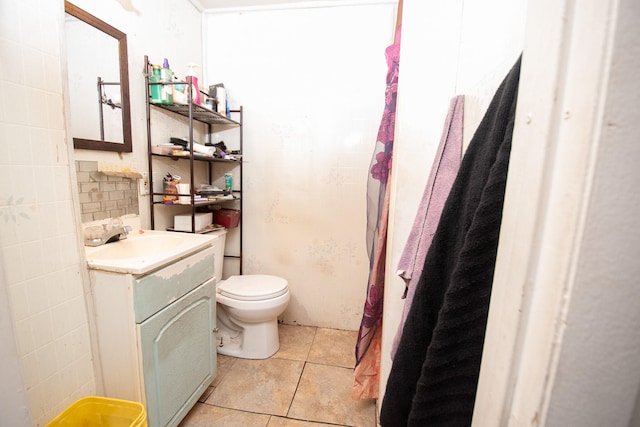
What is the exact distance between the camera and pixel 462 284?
385 millimetres

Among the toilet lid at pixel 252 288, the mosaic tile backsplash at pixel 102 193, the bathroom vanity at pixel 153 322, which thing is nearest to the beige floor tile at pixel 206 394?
the bathroom vanity at pixel 153 322

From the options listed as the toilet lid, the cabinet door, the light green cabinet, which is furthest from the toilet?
the light green cabinet

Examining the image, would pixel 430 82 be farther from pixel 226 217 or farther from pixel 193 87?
pixel 226 217

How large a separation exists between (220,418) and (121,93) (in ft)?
5.55

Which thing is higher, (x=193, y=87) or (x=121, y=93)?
(x=193, y=87)

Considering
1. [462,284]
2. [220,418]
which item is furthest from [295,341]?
[462,284]

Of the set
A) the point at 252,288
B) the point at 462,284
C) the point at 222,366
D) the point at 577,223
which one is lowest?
the point at 222,366

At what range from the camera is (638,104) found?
0.67 ft

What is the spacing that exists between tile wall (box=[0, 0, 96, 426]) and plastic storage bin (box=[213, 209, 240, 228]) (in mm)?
1029

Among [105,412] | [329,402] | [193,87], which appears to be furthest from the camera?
[193,87]

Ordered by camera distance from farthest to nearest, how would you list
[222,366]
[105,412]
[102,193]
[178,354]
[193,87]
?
[222,366]
[193,87]
[102,193]
[178,354]
[105,412]

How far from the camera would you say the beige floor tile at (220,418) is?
4.09 feet

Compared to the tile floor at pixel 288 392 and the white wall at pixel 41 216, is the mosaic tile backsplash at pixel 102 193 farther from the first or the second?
the tile floor at pixel 288 392

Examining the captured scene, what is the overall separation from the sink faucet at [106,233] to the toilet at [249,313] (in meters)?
0.63
